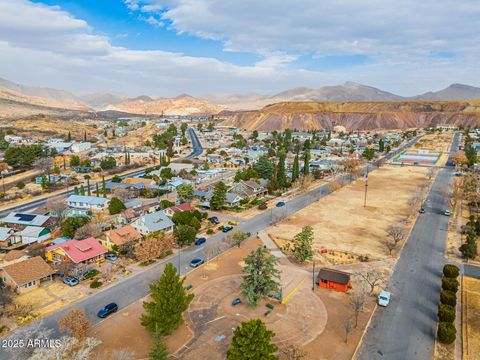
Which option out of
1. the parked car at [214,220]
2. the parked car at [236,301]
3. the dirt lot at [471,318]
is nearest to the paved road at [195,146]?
the parked car at [214,220]

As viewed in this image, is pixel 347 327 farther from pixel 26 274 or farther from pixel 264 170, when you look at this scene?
pixel 264 170

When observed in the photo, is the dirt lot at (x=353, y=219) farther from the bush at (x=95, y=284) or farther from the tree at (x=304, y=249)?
the bush at (x=95, y=284)

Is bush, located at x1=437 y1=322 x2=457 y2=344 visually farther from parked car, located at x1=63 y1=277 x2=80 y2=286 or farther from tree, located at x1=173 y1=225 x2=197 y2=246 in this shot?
parked car, located at x1=63 y1=277 x2=80 y2=286

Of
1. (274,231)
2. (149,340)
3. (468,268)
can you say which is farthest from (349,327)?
(274,231)

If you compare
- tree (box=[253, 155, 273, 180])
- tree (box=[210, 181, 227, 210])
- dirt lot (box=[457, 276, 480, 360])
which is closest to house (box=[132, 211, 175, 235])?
tree (box=[210, 181, 227, 210])

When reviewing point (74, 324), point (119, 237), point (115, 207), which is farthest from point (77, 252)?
point (115, 207)

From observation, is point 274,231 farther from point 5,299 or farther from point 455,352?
point 5,299
